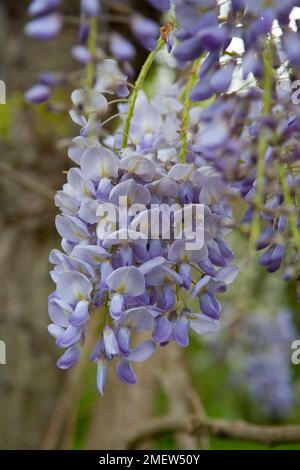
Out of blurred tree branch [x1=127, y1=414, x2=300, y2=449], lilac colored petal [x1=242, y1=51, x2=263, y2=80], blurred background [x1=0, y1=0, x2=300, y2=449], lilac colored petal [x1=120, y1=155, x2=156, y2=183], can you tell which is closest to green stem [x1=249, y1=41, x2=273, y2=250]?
lilac colored petal [x1=242, y1=51, x2=263, y2=80]

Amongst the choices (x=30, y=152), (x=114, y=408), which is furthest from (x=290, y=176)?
(x=114, y=408)

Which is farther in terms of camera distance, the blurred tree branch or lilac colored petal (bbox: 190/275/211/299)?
the blurred tree branch

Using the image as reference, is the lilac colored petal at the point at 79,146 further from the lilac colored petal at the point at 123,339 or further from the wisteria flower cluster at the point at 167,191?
the lilac colored petal at the point at 123,339

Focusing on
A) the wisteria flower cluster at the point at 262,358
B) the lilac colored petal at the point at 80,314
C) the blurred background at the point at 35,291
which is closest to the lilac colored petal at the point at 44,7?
the lilac colored petal at the point at 80,314

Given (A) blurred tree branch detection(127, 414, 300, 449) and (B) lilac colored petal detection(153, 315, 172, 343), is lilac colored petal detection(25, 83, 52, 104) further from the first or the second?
(A) blurred tree branch detection(127, 414, 300, 449)

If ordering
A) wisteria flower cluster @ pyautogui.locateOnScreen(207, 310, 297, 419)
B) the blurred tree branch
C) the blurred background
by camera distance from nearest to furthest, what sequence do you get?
the blurred tree branch → the blurred background → wisteria flower cluster @ pyautogui.locateOnScreen(207, 310, 297, 419)

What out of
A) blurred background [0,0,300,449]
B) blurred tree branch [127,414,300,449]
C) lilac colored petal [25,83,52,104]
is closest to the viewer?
lilac colored petal [25,83,52,104]
